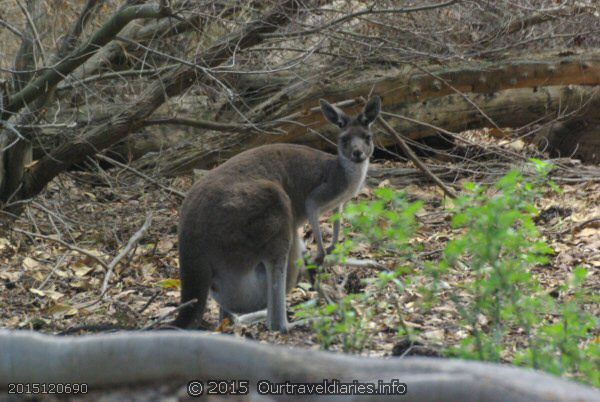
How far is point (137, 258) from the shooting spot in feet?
26.8

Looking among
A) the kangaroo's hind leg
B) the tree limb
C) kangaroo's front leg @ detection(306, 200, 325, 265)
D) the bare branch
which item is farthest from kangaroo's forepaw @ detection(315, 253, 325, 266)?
the bare branch

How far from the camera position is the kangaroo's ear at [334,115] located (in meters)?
7.18

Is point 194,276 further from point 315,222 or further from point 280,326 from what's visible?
point 315,222

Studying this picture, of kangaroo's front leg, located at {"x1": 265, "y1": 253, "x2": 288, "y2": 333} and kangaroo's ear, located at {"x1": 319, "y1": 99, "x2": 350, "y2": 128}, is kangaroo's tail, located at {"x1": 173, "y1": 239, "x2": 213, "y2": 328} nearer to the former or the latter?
kangaroo's front leg, located at {"x1": 265, "y1": 253, "x2": 288, "y2": 333}

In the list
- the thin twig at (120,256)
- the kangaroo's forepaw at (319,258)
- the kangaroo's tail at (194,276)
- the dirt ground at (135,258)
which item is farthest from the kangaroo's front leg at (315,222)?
the thin twig at (120,256)

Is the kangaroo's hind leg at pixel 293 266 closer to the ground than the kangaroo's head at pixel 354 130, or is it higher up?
closer to the ground

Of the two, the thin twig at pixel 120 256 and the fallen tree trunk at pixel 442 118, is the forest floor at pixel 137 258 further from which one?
the fallen tree trunk at pixel 442 118

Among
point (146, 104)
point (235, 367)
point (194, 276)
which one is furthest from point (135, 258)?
point (235, 367)

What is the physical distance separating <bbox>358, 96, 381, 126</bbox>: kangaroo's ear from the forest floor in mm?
1171

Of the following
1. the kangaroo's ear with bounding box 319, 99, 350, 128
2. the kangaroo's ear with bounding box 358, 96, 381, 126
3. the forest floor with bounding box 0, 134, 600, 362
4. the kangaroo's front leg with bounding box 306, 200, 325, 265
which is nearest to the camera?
the forest floor with bounding box 0, 134, 600, 362

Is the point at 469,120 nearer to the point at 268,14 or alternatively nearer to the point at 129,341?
the point at 268,14

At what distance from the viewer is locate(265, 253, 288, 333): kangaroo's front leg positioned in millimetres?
6074

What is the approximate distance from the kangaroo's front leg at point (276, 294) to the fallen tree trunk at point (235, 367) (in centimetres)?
289

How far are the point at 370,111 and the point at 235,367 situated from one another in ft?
14.6
